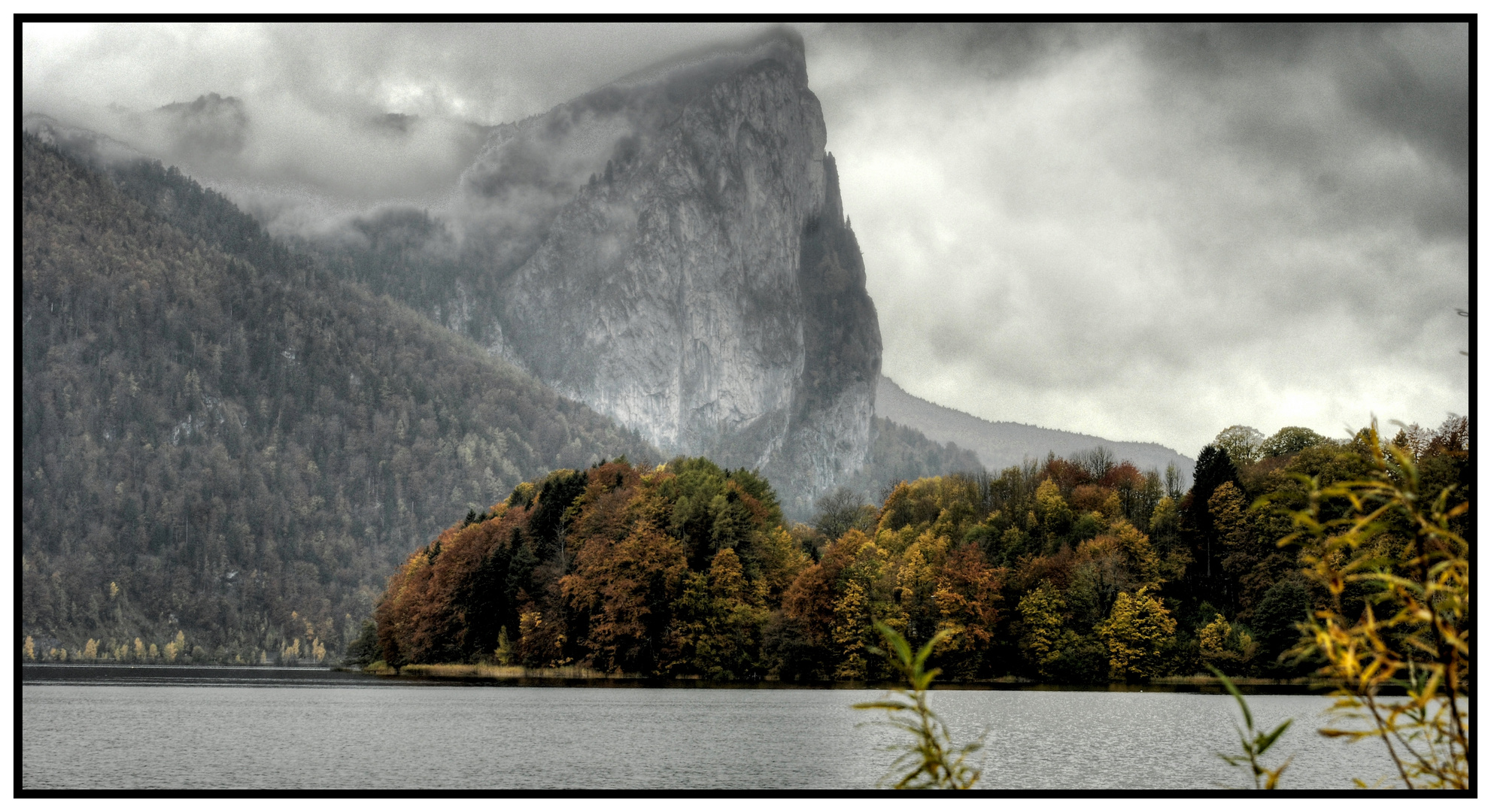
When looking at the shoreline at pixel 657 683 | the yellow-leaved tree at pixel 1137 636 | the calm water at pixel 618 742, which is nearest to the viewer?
the calm water at pixel 618 742

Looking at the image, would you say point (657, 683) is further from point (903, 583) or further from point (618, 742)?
point (618, 742)

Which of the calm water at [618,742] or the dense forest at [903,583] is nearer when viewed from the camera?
the calm water at [618,742]

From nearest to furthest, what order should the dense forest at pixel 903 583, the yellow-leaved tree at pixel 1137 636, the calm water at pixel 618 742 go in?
the calm water at pixel 618 742 < the yellow-leaved tree at pixel 1137 636 < the dense forest at pixel 903 583

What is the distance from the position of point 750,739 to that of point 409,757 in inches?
465

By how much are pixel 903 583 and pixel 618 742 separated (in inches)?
1961

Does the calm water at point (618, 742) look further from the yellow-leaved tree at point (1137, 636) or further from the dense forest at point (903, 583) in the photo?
the dense forest at point (903, 583)

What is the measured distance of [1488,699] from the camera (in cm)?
1717

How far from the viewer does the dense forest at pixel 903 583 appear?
87.2 meters

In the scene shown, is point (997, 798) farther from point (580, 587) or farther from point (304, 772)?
point (580, 587)

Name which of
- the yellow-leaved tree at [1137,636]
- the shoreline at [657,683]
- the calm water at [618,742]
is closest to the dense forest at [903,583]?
the yellow-leaved tree at [1137,636]

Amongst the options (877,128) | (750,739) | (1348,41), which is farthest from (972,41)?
(877,128)

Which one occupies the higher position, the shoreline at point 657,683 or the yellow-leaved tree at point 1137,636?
the yellow-leaved tree at point 1137,636

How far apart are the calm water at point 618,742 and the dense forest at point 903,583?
547 inches

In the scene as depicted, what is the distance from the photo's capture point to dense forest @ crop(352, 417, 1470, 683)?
286 feet
